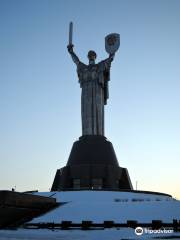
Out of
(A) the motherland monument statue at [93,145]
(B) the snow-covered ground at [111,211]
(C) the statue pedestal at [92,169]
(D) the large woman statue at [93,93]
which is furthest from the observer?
(D) the large woman statue at [93,93]

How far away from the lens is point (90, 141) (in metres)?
37.1

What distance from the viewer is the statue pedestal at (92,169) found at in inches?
1351

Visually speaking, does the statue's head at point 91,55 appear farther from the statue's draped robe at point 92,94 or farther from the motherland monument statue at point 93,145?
the statue's draped robe at point 92,94

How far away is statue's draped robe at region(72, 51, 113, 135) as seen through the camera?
3875 cm

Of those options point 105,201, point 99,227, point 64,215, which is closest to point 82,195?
point 105,201

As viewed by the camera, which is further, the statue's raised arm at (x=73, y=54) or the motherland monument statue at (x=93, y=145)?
the statue's raised arm at (x=73, y=54)

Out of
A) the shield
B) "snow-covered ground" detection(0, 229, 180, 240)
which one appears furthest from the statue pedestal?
"snow-covered ground" detection(0, 229, 180, 240)

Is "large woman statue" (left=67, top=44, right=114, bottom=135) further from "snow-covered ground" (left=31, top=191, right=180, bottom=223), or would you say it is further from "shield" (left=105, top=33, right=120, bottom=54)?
"snow-covered ground" (left=31, top=191, right=180, bottom=223)

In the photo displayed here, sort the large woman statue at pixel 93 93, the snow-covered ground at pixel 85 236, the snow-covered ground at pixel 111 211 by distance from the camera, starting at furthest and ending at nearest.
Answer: the large woman statue at pixel 93 93, the snow-covered ground at pixel 111 211, the snow-covered ground at pixel 85 236

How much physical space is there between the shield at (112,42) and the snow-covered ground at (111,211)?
2023 centimetres

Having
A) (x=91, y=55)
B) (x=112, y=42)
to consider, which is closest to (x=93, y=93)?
(x=91, y=55)

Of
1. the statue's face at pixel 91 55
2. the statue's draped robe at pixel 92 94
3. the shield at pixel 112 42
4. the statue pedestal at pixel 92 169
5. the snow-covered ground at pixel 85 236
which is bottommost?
the snow-covered ground at pixel 85 236

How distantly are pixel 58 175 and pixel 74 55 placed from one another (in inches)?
540

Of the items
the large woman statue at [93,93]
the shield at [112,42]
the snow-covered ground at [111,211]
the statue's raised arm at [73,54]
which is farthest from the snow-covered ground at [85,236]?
the shield at [112,42]
